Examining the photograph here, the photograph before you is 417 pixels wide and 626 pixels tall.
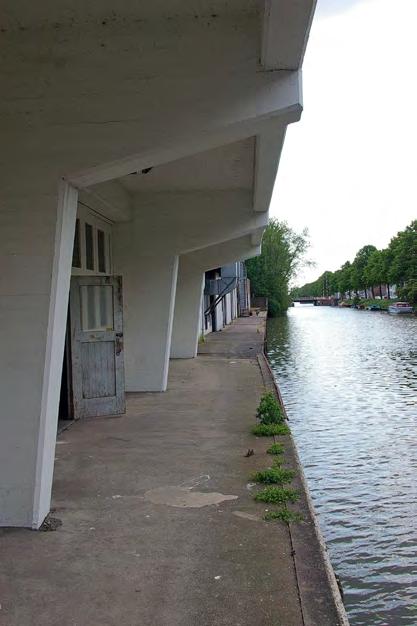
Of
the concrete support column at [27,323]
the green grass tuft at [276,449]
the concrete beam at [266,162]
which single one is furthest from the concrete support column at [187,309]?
the concrete support column at [27,323]

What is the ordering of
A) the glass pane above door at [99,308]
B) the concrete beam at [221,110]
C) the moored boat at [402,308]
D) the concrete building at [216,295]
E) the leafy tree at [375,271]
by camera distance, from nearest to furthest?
the concrete beam at [221,110], the glass pane above door at [99,308], the concrete building at [216,295], the moored boat at [402,308], the leafy tree at [375,271]

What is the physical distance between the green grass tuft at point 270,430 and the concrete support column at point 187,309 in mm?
9633

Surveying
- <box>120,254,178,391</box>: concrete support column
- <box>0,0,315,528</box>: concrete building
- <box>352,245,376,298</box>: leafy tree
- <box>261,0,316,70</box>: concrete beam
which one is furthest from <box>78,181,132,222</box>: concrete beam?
<box>352,245,376,298</box>: leafy tree

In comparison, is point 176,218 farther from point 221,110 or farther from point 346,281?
point 346,281

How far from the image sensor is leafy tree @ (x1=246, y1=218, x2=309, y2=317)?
195 ft

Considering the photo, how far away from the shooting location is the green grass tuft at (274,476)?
5.67 meters

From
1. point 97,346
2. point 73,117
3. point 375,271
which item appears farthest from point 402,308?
point 73,117

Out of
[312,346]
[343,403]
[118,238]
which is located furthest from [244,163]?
[312,346]

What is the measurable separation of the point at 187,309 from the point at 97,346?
8560 millimetres

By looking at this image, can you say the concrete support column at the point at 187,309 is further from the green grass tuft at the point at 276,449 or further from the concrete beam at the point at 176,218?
the green grass tuft at the point at 276,449

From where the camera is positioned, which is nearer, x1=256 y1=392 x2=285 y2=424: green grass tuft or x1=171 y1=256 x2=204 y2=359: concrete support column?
x1=256 y1=392 x2=285 y2=424: green grass tuft

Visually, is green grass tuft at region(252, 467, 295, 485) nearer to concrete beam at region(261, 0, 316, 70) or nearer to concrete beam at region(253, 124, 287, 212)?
concrete beam at region(253, 124, 287, 212)

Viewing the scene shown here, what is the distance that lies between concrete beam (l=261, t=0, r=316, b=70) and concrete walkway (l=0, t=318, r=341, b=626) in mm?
3604

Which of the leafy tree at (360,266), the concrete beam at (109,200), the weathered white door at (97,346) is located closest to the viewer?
the concrete beam at (109,200)
